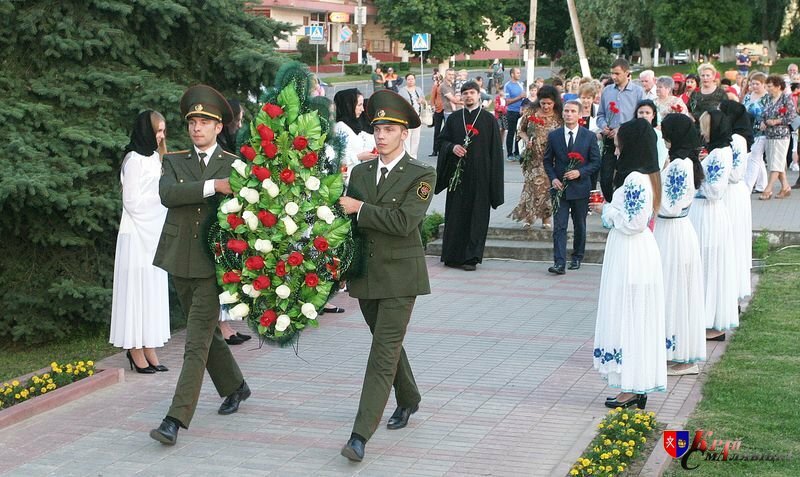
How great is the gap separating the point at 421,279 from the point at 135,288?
3078 mm

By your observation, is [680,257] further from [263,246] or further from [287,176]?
[263,246]

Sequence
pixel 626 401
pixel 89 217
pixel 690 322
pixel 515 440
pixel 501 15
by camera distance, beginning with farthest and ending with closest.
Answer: pixel 501 15, pixel 89 217, pixel 690 322, pixel 626 401, pixel 515 440

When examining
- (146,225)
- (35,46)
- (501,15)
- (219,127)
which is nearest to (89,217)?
(146,225)

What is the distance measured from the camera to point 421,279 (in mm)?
7582

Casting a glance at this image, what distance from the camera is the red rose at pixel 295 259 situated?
7273 mm

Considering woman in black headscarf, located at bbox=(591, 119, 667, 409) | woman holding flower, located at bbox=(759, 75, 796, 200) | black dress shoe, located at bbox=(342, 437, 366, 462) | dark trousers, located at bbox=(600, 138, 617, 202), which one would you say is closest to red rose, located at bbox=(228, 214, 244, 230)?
black dress shoe, located at bbox=(342, 437, 366, 462)

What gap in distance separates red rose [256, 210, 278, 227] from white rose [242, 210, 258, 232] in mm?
34

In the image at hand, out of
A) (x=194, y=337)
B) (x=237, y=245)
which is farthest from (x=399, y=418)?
(x=237, y=245)

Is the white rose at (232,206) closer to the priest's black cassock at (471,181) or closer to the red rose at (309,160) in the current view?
the red rose at (309,160)

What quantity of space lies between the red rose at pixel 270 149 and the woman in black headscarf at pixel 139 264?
2.45 m

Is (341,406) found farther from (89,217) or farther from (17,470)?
(89,217)

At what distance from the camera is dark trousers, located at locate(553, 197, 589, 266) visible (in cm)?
1418

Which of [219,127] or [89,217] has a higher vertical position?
[219,127]

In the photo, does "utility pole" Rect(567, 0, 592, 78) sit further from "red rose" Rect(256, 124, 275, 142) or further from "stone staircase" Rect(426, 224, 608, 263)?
"red rose" Rect(256, 124, 275, 142)
